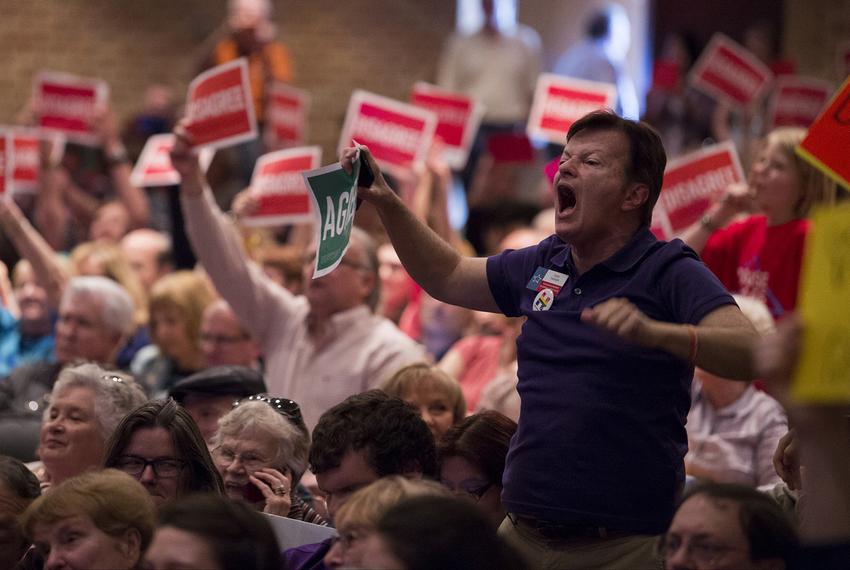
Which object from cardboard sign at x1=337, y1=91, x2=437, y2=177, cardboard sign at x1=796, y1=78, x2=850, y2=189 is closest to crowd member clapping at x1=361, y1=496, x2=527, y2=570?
cardboard sign at x1=796, y1=78, x2=850, y2=189

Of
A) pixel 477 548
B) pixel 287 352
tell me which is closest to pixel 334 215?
pixel 477 548

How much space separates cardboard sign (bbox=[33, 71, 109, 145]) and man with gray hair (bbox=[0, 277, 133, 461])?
6.87ft

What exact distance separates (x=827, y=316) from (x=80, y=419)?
2367 millimetres

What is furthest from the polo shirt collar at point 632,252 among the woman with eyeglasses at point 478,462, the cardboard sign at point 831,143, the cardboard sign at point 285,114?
the cardboard sign at point 285,114

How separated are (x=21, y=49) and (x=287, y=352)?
722cm

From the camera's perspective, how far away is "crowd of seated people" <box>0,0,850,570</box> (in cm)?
245

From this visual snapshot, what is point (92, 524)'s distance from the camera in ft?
9.36

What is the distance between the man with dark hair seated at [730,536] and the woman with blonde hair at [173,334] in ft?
10.8

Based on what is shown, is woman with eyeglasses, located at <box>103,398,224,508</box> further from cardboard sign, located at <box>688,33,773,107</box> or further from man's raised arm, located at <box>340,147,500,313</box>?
cardboard sign, located at <box>688,33,773,107</box>

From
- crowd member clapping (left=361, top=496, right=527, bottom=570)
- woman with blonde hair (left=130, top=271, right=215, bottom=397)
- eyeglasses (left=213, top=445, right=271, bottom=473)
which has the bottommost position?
woman with blonde hair (left=130, top=271, right=215, bottom=397)

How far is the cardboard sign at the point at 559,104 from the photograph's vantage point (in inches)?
262

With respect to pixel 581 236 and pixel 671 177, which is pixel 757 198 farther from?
pixel 581 236

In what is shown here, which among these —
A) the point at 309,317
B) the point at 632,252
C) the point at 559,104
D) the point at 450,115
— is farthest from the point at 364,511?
the point at 450,115

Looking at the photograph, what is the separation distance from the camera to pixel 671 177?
5141 mm
